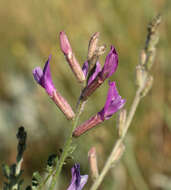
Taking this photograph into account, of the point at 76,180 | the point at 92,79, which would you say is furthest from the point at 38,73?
the point at 76,180

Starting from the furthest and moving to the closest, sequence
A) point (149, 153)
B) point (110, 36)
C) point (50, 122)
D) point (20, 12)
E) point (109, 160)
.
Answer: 1. point (20, 12)
2. point (110, 36)
3. point (50, 122)
4. point (149, 153)
5. point (109, 160)

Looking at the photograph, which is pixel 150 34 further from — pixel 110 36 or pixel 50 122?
pixel 110 36

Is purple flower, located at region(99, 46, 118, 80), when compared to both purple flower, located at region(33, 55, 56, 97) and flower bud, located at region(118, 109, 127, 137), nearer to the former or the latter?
purple flower, located at region(33, 55, 56, 97)

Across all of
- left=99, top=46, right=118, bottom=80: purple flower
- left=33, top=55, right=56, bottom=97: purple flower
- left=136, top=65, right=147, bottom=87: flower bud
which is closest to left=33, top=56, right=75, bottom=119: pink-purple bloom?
left=33, top=55, right=56, bottom=97: purple flower

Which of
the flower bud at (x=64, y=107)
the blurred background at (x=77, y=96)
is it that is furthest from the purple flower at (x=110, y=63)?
the blurred background at (x=77, y=96)

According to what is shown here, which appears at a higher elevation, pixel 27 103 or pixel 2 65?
pixel 2 65

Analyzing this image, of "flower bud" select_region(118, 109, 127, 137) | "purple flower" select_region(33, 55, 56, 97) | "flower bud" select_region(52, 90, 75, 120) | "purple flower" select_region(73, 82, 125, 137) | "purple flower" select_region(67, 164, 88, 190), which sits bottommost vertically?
"purple flower" select_region(67, 164, 88, 190)

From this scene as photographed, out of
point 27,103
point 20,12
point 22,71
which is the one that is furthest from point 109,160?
point 20,12

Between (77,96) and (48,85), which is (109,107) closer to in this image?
(48,85)
